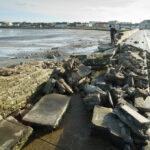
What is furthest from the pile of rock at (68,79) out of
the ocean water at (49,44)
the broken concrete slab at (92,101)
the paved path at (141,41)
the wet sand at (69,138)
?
the ocean water at (49,44)

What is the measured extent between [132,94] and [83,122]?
176cm

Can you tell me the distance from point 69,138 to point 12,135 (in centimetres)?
119

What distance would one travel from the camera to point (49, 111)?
12.6 feet

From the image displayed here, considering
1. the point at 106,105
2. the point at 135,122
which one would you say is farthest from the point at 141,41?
the point at 135,122

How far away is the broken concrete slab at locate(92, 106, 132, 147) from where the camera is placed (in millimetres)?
2865

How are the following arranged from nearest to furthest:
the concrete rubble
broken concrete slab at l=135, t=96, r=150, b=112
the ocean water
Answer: the concrete rubble, broken concrete slab at l=135, t=96, r=150, b=112, the ocean water

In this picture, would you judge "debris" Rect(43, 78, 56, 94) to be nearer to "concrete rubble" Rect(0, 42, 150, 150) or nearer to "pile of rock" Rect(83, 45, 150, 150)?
"concrete rubble" Rect(0, 42, 150, 150)

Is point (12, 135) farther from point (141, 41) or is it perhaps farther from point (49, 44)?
point (49, 44)

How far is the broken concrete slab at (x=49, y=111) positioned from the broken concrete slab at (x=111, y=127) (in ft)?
3.02

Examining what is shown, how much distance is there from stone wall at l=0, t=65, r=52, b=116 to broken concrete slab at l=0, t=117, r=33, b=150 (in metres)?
0.64

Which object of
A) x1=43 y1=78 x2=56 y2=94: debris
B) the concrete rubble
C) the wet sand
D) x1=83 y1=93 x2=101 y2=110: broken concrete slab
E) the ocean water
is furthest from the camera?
the ocean water

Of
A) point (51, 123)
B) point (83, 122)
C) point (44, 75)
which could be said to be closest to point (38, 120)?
point (51, 123)

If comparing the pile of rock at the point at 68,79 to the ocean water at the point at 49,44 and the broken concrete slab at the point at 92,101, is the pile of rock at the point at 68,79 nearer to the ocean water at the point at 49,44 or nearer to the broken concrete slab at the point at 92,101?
the broken concrete slab at the point at 92,101

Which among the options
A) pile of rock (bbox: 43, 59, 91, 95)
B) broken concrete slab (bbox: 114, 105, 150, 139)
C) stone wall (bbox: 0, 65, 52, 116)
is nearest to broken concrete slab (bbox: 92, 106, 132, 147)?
broken concrete slab (bbox: 114, 105, 150, 139)
